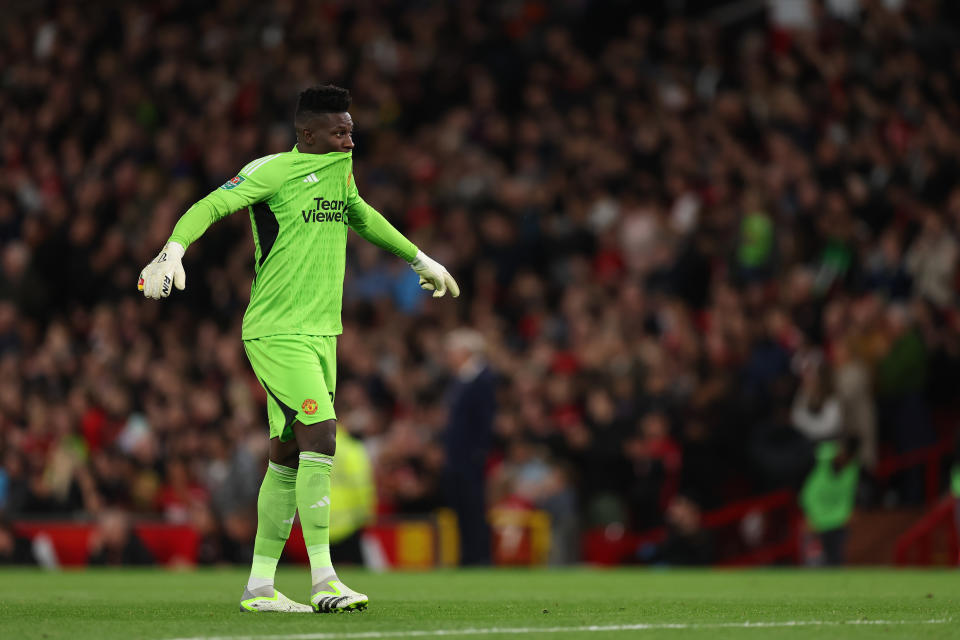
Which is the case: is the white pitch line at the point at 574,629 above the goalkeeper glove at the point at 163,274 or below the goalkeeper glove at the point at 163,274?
below

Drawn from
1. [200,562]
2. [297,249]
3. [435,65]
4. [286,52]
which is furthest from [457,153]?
[297,249]

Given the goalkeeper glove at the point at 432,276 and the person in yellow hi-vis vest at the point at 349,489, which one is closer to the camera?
the goalkeeper glove at the point at 432,276

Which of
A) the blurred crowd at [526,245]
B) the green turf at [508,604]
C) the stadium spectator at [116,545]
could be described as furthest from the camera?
the stadium spectator at [116,545]

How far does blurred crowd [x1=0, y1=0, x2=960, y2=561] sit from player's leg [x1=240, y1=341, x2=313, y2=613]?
8360mm

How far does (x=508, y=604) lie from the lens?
8320 millimetres

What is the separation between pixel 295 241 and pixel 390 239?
67 cm

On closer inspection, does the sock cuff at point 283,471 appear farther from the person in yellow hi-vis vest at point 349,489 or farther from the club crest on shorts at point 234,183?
the person in yellow hi-vis vest at point 349,489

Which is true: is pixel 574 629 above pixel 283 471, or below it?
below

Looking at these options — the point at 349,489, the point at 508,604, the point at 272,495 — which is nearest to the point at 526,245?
the point at 349,489

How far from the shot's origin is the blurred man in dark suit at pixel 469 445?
49.7 ft

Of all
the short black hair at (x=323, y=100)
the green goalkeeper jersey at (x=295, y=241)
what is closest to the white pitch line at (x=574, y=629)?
the green goalkeeper jersey at (x=295, y=241)

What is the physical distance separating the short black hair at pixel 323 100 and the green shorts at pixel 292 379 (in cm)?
109

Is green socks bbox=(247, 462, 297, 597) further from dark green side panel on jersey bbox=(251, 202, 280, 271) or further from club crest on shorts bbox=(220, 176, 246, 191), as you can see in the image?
club crest on shorts bbox=(220, 176, 246, 191)

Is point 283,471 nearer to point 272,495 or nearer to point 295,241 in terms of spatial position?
point 272,495
